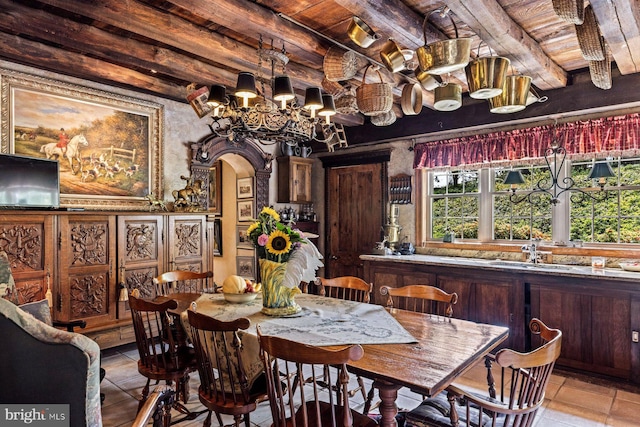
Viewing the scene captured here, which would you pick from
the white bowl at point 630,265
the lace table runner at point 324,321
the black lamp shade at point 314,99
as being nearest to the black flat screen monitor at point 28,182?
the lace table runner at point 324,321

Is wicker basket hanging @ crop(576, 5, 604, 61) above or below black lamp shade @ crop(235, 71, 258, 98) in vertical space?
above

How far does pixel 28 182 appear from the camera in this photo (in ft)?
11.2

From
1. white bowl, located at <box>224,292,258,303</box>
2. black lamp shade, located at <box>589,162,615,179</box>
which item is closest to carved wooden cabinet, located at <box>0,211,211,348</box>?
white bowl, located at <box>224,292,258,303</box>

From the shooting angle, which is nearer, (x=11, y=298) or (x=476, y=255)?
(x=11, y=298)

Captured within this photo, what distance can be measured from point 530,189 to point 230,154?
3.83 metres

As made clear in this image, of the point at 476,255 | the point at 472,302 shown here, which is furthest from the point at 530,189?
the point at 472,302

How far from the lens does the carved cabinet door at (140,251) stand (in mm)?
3838

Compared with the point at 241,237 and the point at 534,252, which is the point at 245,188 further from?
the point at 534,252

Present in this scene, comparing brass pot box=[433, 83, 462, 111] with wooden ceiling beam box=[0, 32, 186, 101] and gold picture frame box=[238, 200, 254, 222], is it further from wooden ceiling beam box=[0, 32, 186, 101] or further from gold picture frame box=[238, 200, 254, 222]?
gold picture frame box=[238, 200, 254, 222]

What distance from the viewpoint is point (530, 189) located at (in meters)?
4.43

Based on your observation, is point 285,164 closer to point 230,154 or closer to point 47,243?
point 230,154

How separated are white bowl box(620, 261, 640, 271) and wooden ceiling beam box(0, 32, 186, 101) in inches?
193

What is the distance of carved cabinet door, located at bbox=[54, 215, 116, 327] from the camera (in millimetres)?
3467

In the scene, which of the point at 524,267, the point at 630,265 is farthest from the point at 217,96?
the point at 630,265
